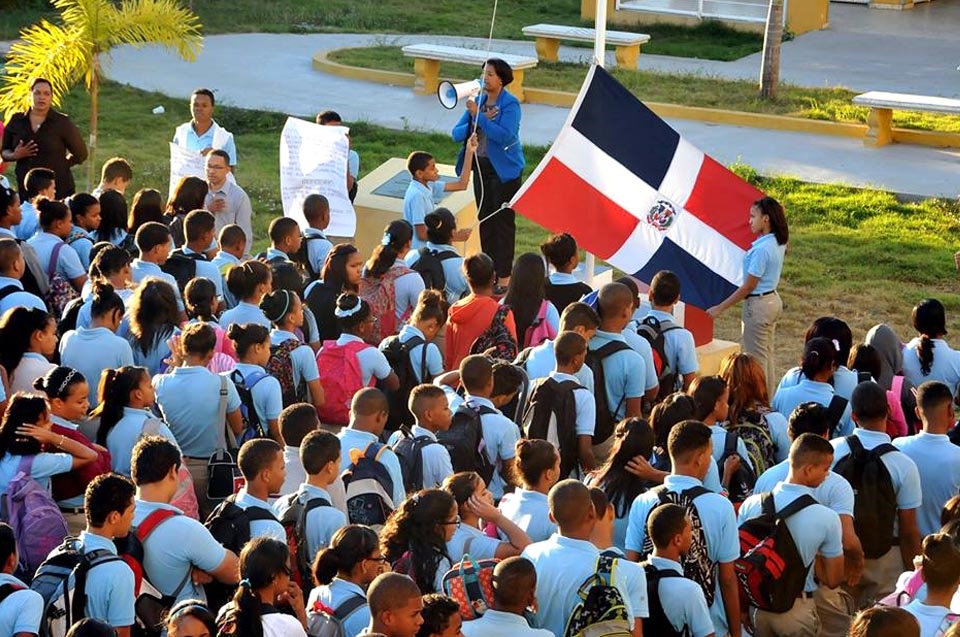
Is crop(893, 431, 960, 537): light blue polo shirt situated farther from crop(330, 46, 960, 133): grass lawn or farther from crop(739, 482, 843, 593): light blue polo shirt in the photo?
crop(330, 46, 960, 133): grass lawn

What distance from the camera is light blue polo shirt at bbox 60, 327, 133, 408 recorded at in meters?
7.79

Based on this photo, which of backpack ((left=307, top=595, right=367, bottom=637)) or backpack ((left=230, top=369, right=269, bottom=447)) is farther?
backpack ((left=230, top=369, right=269, bottom=447))

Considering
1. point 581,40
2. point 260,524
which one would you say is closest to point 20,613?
point 260,524

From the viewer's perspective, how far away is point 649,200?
33.8 feet

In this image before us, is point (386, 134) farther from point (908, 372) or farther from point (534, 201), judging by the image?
point (908, 372)

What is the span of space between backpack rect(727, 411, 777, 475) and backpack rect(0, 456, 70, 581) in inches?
129

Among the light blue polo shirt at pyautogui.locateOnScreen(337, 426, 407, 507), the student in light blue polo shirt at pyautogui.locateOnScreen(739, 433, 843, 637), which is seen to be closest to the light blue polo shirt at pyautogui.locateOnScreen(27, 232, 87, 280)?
the light blue polo shirt at pyautogui.locateOnScreen(337, 426, 407, 507)

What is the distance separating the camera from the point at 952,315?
12.9 meters

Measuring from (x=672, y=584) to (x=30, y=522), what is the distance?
2727mm

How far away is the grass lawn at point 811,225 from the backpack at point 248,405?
5.55m

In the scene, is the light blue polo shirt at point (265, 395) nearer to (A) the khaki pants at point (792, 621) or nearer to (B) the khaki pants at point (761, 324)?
(A) the khaki pants at point (792, 621)

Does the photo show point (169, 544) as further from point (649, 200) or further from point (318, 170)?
point (318, 170)

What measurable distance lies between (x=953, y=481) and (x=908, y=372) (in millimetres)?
1573

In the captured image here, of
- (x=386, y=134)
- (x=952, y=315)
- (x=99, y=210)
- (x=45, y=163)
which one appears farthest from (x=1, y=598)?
(x=386, y=134)
